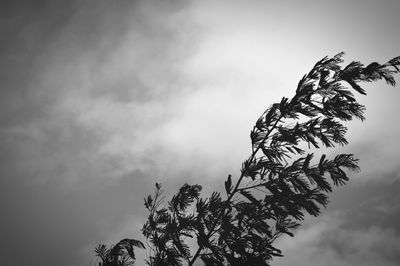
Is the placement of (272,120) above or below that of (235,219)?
above

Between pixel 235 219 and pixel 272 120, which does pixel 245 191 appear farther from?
pixel 272 120

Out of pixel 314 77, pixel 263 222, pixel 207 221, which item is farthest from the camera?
pixel 314 77

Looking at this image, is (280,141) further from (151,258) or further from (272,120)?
(151,258)

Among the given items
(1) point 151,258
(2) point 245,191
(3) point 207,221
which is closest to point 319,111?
(2) point 245,191

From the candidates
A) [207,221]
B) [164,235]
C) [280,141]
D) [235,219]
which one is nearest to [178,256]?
[164,235]

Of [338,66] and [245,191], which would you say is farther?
[338,66]

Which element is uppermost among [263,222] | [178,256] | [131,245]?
[131,245]

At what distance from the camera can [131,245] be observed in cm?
390

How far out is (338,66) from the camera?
163 inches

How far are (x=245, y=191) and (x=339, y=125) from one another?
1.45m

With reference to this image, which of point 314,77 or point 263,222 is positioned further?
point 314,77

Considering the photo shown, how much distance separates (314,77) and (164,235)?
2.95m

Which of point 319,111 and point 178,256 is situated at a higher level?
point 319,111

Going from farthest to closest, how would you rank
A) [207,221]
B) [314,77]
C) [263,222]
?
[314,77] < [207,221] < [263,222]
